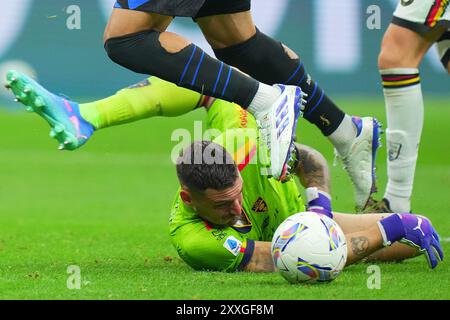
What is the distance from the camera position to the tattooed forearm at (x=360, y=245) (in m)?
4.58

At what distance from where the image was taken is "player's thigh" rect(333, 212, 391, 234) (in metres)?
5.01

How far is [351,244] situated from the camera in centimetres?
459

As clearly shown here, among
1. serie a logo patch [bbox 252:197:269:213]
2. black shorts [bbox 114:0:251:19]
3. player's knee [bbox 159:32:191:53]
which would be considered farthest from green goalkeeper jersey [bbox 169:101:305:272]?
black shorts [bbox 114:0:251:19]

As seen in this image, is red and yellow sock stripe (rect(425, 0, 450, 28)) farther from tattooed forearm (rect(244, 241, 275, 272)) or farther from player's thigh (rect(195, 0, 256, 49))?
tattooed forearm (rect(244, 241, 275, 272))

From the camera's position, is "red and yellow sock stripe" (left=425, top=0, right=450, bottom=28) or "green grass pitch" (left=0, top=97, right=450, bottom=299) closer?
"green grass pitch" (left=0, top=97, right=450, bottom=299)

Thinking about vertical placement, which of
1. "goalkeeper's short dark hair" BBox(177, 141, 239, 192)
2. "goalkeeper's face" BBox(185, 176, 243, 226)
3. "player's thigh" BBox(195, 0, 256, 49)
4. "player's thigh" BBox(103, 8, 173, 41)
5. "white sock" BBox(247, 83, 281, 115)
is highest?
"player's thigh" BBox(103, 8, 173, 41)

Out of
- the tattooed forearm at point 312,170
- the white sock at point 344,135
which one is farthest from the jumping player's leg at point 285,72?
the tattooed forearm at point 312,170

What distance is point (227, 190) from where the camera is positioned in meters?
4.46

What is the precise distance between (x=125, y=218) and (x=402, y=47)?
2.92 meters

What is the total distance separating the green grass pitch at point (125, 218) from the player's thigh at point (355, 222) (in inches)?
8.5

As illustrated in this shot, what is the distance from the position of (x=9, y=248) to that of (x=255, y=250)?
185cm

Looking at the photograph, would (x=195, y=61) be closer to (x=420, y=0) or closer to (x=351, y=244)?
(x=351, y=244)

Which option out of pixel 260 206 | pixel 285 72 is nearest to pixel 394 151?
pixel 285 72

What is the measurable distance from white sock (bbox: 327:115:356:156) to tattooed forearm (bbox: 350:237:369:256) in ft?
2.95
